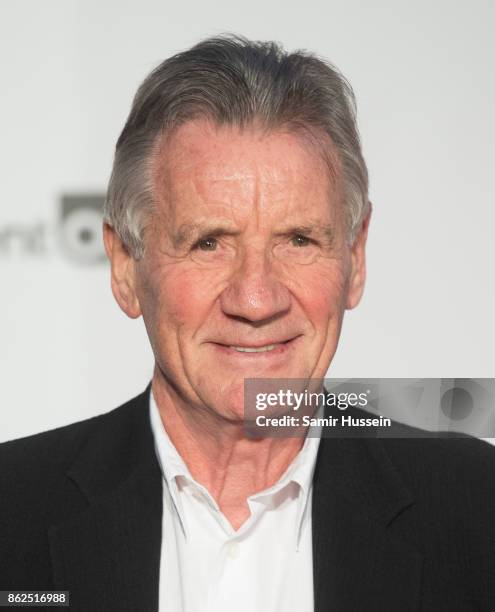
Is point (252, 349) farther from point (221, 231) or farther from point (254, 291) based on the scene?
point (221, 231)

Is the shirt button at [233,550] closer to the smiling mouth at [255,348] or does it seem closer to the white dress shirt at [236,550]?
the white dress shirt at [236,550]

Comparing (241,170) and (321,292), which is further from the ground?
(241,170)

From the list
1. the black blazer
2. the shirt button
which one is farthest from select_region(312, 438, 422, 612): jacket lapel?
the shirt button

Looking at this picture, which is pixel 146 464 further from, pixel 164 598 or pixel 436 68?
pixel 436 68

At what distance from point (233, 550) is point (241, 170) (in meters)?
0.77

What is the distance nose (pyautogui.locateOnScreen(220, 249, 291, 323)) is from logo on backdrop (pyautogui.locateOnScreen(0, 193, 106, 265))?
1397 mm

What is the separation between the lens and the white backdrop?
3482 mm

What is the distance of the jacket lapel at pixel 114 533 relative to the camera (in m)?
2.16

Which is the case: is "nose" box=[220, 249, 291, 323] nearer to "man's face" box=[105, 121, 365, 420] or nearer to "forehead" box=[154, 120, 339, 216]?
"man's face" box=[105, 121, 365, 420]

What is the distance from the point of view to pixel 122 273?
2.42 m

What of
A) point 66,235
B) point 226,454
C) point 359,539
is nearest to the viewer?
point 359,539

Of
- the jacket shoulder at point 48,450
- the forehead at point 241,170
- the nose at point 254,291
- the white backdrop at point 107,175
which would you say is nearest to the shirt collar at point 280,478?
the jacket shoulder at point 48,450

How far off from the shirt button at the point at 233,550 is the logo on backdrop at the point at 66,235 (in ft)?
4.85

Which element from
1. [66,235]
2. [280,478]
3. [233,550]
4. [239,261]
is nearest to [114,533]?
[233,550]
